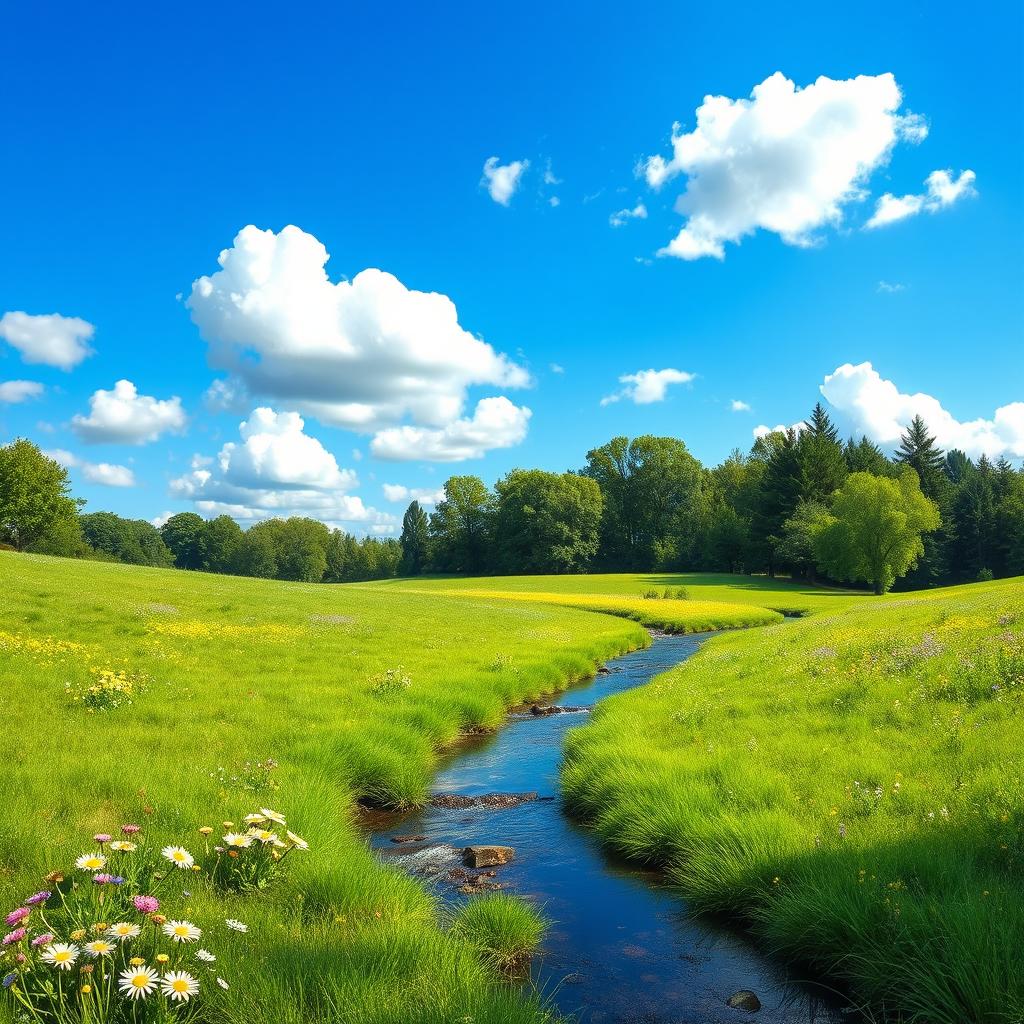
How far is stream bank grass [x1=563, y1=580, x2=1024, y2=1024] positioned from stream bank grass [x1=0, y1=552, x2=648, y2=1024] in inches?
120

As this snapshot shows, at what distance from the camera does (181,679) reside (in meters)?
16.3

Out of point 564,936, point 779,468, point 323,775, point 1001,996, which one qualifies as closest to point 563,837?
point 564,936

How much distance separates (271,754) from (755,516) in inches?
3758

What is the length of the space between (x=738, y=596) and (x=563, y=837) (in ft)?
206

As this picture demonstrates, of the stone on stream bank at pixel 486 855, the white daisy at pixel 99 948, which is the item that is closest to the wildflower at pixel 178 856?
the white daisy at pixel 99 948

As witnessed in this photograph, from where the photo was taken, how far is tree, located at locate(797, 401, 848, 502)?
96.7 metres

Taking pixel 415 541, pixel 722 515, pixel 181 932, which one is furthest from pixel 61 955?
pixel 415 541

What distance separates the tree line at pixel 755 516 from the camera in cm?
7388

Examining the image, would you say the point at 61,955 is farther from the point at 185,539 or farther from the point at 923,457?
the point at 185,539

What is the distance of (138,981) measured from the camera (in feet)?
13.2

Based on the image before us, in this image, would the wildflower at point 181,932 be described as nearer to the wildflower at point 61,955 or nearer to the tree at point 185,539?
the wildflower at point 61,955

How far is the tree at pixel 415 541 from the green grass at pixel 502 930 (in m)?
120

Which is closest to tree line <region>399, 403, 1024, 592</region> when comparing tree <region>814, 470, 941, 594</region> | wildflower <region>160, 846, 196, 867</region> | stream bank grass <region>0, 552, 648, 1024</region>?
tree <region>814, 470, 941, 594</region>

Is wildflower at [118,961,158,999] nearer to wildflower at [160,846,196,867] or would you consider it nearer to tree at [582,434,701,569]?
wildflower at [160,846,196,867]
